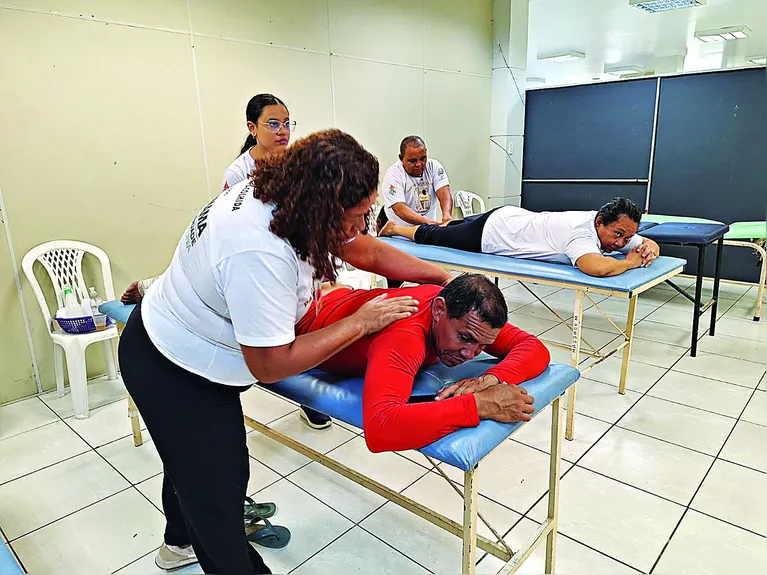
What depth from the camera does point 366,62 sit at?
13.6 feet

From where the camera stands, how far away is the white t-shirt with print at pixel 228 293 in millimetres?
1011

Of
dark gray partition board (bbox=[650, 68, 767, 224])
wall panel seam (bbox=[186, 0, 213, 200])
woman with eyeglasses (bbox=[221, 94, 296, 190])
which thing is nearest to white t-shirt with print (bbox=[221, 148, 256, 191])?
woman with eyeglasses (bbox=[221, 94, 296, 190])

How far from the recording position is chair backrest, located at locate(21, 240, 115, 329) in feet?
8.87

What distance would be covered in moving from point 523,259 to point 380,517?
5.08ft

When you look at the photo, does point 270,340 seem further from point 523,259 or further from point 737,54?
point 737,54

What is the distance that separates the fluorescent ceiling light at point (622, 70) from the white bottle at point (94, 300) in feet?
37.8

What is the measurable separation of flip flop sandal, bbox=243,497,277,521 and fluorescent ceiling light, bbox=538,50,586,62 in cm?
937

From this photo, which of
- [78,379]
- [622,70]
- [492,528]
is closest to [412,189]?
[78,379]

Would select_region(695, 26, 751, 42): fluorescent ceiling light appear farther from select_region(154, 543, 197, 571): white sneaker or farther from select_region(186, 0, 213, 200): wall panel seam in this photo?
select_region(154, 543, 197, 571): white sneaker

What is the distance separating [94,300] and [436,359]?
7.18 ft

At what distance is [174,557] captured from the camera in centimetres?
164

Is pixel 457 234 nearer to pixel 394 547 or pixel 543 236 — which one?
Answer: pixel 543 236

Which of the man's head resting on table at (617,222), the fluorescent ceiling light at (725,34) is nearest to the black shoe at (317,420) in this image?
the man's head resting on table at (617,222)

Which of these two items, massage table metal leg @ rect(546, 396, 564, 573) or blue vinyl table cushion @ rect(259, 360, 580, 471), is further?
massage table metal leg @ rect(546, 396, 564, 573)
